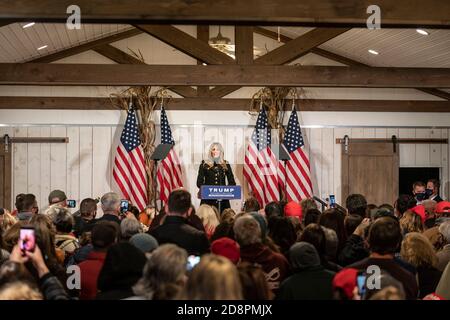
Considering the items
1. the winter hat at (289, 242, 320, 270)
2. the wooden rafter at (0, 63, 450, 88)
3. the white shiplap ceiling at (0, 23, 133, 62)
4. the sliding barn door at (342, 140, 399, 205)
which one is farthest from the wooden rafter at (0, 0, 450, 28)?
the sliding barn door at (342, 140, 399, 205)

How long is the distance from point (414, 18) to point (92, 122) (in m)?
7.92

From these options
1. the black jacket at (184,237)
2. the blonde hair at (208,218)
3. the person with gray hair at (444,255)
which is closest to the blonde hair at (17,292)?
the black jacket at (184,237)

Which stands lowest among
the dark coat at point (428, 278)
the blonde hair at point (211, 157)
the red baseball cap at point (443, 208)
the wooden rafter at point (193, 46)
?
the dark coat at point (428, 278)

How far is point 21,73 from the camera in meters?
9.11

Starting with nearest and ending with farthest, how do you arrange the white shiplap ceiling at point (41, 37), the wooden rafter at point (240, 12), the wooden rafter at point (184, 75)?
the wooden rafter at point (240, 12) < the wooden rafter at point (184, 75) < the white shiplap ceiling at point (41, 37)

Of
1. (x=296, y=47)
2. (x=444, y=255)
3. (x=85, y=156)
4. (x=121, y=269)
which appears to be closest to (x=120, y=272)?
(x=121, y=269)

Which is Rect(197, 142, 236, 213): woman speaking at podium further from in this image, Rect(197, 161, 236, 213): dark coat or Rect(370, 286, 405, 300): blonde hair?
Rect(370, 286, 405, 300): blonde hair

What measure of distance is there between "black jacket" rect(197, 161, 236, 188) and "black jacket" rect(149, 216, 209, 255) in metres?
6.62

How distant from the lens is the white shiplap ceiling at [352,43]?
994cm

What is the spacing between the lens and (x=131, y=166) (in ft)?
39.5

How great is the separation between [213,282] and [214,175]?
8948mm

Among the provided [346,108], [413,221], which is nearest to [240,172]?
[346,108]

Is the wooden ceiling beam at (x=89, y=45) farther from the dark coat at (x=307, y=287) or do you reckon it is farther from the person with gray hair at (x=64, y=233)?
the dark coat at (x=307, y=287)
